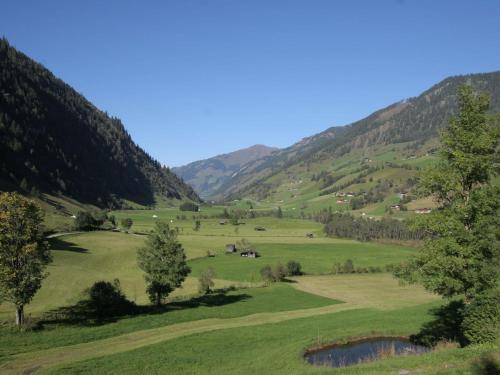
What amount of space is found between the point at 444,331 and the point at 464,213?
14.5 meters

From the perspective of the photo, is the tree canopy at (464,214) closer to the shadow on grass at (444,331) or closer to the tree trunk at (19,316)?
the shadow on grass at (444,331)

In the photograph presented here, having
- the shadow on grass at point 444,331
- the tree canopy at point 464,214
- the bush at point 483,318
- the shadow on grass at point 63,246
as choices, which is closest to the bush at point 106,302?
the shadow on grass at point 444,331

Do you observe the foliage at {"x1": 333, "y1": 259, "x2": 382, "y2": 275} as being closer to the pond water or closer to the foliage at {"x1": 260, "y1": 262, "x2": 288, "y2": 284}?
the foliage at {"x1": 260, "y1": 262, "x2": 288, "y2": 284}

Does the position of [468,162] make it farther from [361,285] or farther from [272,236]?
[272,236]

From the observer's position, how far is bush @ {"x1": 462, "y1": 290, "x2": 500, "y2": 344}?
81.4 feet

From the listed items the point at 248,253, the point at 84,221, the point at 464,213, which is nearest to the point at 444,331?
the point at 464,213

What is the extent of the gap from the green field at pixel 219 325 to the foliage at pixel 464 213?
468cm

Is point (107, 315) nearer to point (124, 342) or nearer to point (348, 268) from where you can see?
point (124, 342)

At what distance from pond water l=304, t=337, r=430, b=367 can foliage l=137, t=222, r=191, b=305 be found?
1144 inches

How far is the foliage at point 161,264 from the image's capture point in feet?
204

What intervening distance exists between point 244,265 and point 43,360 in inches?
3144

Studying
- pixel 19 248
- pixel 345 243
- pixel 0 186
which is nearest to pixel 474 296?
pixel 19 248

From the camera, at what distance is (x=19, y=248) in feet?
158

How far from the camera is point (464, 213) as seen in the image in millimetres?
26312
